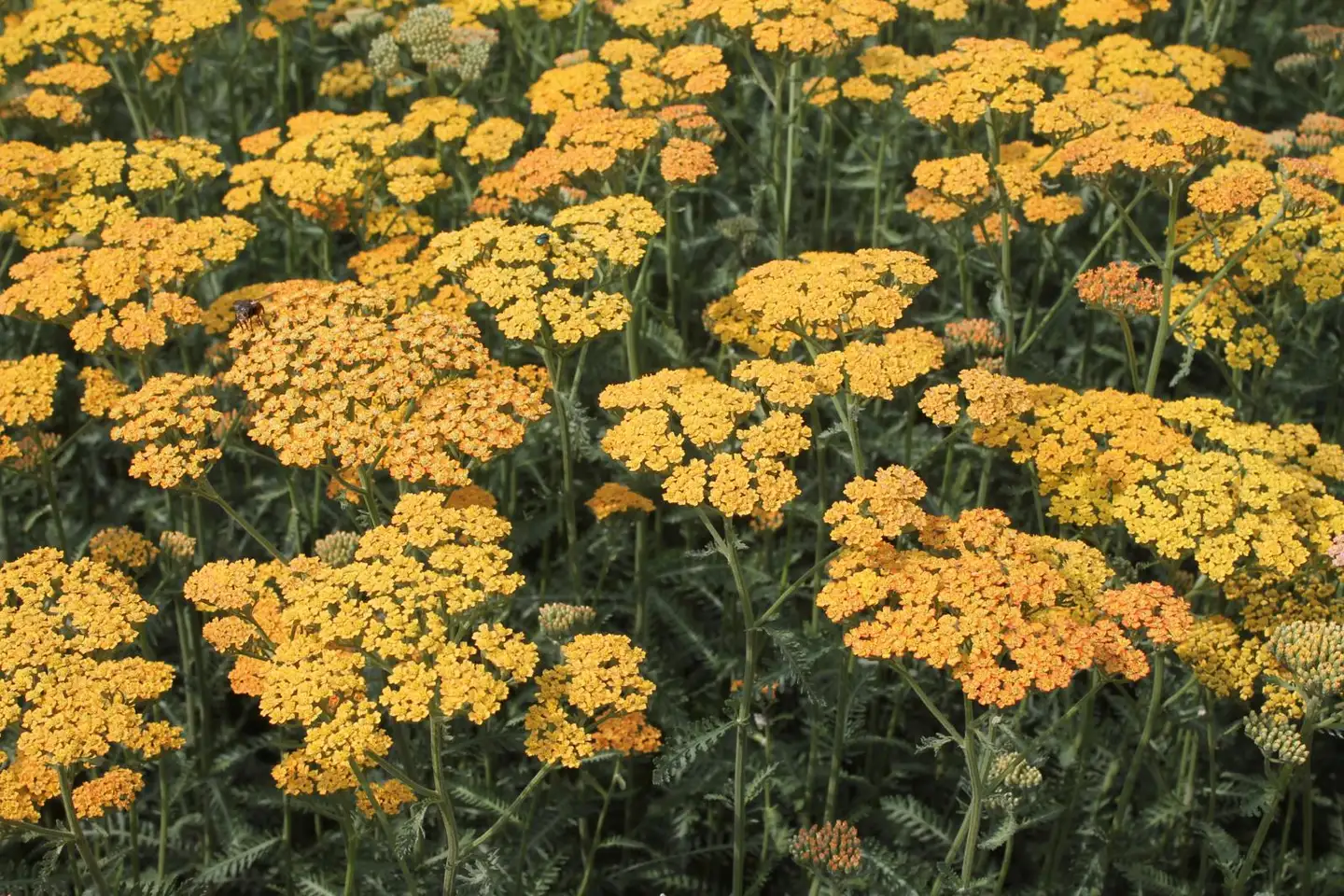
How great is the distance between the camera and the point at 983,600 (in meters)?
5.37

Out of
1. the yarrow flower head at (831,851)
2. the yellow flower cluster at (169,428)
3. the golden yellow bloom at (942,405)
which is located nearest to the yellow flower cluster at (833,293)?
the golden yellow bloom at (942,405)

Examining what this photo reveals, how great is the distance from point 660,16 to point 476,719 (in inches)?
214

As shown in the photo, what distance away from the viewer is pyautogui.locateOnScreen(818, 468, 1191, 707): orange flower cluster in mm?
5238

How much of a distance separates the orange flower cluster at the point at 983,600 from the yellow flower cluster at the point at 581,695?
0.86 metres

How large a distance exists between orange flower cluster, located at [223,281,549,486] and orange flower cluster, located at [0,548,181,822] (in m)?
0.98

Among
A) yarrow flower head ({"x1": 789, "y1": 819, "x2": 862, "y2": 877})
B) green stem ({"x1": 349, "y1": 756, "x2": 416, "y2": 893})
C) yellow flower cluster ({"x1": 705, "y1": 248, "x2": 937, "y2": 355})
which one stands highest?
yellow flower cluster ({"x1": 705, "y1": 248, "x2": 937, "y2": 355})

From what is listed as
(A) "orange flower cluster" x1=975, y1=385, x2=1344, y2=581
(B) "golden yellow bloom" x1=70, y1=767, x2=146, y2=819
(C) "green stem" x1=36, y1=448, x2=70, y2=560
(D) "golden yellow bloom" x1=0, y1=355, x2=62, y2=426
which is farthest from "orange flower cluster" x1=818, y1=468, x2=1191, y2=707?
(C) "green stem" x1=36, y1=448, x2=70, y2=560

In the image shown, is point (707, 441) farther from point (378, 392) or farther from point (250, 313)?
point (250, 313)

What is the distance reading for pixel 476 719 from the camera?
16.7 ft

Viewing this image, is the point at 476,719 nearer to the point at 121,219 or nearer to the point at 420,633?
the point at 420,633

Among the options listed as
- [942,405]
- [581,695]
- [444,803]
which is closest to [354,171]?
[942,405]

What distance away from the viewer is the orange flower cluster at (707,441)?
18.6 feet

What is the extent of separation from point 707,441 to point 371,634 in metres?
1.66

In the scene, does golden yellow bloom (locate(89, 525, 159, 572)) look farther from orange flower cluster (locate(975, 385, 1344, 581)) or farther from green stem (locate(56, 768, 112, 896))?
orange flower cluster (locate(975, 385, 1344, 581))
